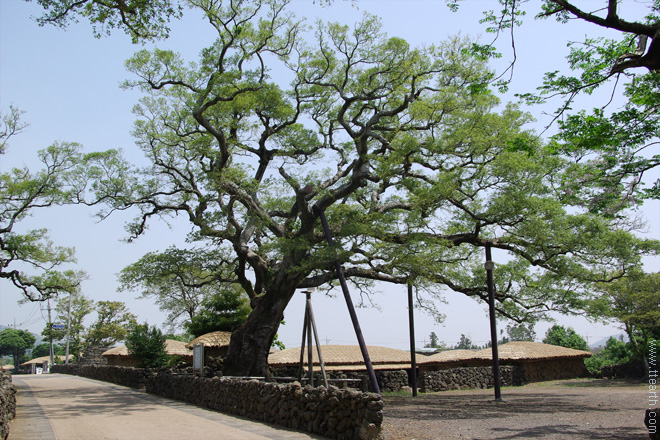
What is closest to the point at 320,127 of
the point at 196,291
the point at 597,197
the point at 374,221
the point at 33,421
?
the point at 374,221

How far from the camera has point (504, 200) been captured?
15562 millimetres

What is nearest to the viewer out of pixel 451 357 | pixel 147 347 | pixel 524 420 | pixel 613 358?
pixel 524 420

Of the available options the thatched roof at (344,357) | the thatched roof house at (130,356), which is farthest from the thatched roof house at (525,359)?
the thatched roof house at (130,356)

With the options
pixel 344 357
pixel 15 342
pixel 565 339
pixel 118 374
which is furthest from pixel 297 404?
pixel 15 342

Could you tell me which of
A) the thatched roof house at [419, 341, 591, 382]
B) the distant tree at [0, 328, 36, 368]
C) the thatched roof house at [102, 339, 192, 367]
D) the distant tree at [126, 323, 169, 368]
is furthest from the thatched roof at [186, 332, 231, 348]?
the distant tree at [0, 328, 36, 368]

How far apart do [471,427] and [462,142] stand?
9836 mm

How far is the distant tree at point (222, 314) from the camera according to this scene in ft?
74.0

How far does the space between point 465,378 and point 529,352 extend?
12.5 feet

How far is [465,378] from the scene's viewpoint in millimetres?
23953

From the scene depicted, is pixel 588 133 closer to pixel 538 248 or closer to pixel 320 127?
pixel 538 248

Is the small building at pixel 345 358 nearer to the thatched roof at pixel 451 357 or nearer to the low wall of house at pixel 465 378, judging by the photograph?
the thatched roof at pixel 451 357

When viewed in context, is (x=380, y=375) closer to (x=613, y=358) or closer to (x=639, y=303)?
(x=639, y=303)

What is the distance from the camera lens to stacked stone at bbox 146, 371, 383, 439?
790cm

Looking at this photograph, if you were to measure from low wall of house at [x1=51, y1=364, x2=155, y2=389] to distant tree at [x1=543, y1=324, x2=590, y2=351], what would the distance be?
30340 millimetres
